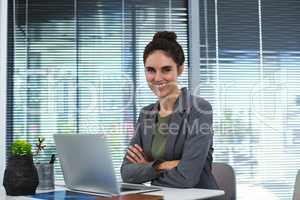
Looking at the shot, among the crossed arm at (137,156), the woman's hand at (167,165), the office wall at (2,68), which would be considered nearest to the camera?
the woman's hand at (167,165)

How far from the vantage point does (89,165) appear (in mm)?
1671

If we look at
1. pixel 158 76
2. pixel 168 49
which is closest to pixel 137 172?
pixel 158 76

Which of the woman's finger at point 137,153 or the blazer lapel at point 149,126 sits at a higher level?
the blazer lapel at point 149,126

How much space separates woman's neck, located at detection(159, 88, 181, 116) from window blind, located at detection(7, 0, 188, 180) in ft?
4.82

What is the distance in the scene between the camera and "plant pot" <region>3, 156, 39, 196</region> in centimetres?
173

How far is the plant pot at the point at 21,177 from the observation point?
1.73 metres

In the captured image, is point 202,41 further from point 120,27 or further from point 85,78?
point 85,78

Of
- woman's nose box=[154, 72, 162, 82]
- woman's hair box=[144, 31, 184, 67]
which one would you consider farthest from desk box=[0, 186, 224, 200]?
woman's hair box=[144, 31, 184, 67]

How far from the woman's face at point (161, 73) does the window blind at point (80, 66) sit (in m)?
1.53

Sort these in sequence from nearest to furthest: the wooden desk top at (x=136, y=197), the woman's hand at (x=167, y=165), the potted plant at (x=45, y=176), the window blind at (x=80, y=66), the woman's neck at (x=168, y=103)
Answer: the wooden desk top at (x=136, y=197), the potted plant at (x=45, y=176), the woman's hand at (x=167, y=165), the woman's neck at (x=168, y=103), the window blind at (x=80, y=66)

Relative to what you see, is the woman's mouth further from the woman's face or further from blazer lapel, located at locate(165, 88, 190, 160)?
blazer lapel, located at locate(165, 88, 190, 160)

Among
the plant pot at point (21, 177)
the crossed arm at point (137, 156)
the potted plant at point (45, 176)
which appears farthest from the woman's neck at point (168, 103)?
the plant pot at point (21, 177)

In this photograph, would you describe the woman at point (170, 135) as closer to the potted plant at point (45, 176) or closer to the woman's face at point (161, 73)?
the woman's face at point (161, 73)

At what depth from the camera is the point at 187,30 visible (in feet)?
12.7
